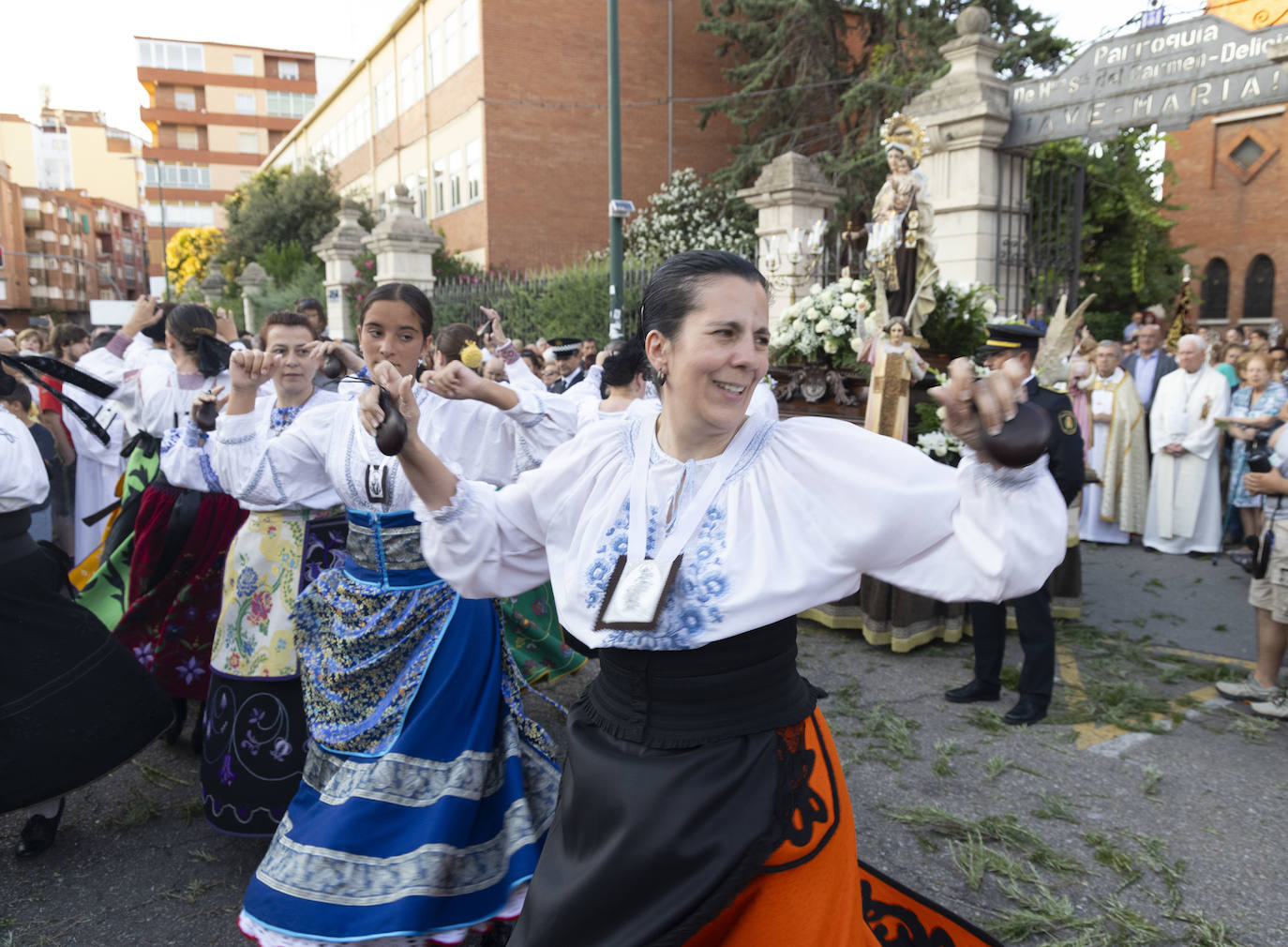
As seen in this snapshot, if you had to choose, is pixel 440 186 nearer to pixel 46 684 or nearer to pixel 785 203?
pixel 785 203

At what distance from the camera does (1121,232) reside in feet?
61.1

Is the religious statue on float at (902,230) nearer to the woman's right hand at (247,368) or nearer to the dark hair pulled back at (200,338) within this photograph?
the dark hair pulled back at (200,338)

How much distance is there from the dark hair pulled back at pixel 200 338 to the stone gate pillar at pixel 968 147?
8.63m

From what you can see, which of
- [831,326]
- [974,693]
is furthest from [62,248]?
[974,693]

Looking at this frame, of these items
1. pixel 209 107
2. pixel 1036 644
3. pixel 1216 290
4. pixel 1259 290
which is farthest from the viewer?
pixel 209 107

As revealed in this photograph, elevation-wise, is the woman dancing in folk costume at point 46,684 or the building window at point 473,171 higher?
the building window at point 473,171

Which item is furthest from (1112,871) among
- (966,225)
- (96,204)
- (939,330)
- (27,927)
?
(96,204)

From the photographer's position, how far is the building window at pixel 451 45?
25.8 m

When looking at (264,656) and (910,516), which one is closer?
(910,516)

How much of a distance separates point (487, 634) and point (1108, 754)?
3089 mm

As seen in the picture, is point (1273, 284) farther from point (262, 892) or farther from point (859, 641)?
point (262, 892)

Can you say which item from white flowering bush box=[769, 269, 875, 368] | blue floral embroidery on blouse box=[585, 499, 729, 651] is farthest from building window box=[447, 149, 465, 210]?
blue floral embroidery on blouse box=[585, 499, 729, 651]

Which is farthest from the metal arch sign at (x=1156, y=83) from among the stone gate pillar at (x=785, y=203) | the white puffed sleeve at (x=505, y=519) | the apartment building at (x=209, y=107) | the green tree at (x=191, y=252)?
the apartment building at (x=209, y=107)

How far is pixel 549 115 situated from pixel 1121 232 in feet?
46.5
